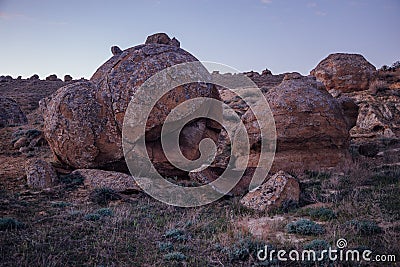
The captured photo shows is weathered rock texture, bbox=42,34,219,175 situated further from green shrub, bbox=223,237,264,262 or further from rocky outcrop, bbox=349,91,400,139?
rocky outcrop, bbox=349,91,400,139

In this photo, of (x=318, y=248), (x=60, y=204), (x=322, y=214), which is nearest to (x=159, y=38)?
(x=60, y=204)

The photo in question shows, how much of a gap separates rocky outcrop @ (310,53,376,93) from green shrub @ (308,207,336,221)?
1443 cm

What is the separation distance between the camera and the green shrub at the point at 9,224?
6156 mm

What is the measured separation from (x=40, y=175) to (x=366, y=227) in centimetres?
741

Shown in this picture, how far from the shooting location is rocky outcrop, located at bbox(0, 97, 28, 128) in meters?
21.5

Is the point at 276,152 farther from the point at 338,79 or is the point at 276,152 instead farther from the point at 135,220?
the point at 338,79

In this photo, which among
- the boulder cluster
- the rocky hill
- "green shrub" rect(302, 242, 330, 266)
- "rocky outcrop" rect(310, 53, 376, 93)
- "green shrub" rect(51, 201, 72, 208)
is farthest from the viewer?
"rocky outcrop" rect(310, 53, 376, 93)

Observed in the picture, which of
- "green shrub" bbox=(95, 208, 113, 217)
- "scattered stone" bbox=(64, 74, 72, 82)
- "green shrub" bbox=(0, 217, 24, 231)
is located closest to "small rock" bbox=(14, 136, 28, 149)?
"green shrub" bbox=(95, 208, 113, 217)

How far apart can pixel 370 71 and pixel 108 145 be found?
1552 centimetres

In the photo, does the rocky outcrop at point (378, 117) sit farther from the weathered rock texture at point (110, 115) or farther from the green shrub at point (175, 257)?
the green shrub at point (175, 257)

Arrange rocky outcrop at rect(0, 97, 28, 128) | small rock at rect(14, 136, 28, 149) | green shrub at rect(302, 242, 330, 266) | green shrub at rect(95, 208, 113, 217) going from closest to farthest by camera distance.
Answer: green shrub at rect(302, 242, 330, 266) → green shrub at rect(95, 208, 113, 217) → small rock at rect(14, 136, 28, 149) → rocky outcrop at rect(0, 97, 28, 128)

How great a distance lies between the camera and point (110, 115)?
34.3 ft

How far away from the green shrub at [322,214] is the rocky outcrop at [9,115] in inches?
733

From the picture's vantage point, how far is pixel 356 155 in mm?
12695
